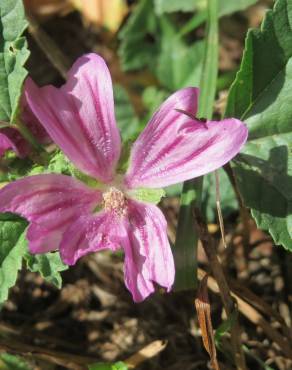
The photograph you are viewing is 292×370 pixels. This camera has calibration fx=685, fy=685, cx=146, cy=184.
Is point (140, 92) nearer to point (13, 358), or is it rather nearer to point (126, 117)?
point (126, 117)

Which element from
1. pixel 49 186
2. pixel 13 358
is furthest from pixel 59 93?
pixel 13 358

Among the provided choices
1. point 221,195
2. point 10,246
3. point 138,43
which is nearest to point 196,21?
point 138,43

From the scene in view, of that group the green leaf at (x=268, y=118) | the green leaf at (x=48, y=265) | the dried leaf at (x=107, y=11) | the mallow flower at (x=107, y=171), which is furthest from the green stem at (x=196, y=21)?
the green leaf at (x=48, y=265)

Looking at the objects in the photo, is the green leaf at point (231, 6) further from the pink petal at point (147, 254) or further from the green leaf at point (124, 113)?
the pink petal at point (147, 254)

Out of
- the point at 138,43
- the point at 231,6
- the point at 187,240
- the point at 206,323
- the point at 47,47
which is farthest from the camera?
the point at 138,43

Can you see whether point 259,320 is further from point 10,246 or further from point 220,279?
point 10,246

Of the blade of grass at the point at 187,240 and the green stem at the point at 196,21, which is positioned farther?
the green stem at the point at 196,21
